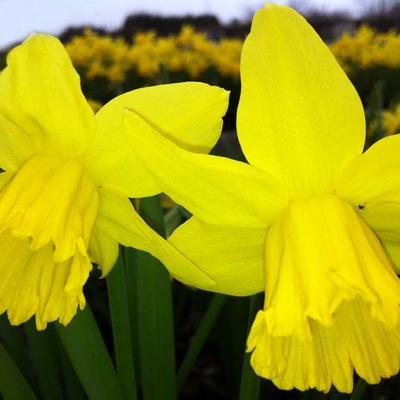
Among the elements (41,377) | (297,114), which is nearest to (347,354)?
(297,114)

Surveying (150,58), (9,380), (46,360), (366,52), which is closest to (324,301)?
(9,380)

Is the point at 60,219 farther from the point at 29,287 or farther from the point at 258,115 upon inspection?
the point at 258,115

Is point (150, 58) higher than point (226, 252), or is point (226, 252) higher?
point (226, 252)

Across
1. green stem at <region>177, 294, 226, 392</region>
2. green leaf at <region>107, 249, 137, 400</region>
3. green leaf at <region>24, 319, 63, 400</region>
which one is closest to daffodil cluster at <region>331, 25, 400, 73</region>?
green stem at <region>177, 294, 226, 392</region>

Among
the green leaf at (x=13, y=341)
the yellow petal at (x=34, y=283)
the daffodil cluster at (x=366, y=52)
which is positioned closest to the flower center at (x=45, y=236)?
the yellow petal at (x=34, y=283)

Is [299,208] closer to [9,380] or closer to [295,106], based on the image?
[295,106]

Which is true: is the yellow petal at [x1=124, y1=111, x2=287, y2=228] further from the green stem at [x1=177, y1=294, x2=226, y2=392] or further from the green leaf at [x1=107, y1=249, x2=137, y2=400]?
→ the green stem at [x1=177, y1=294, x2=226, y2=392]
